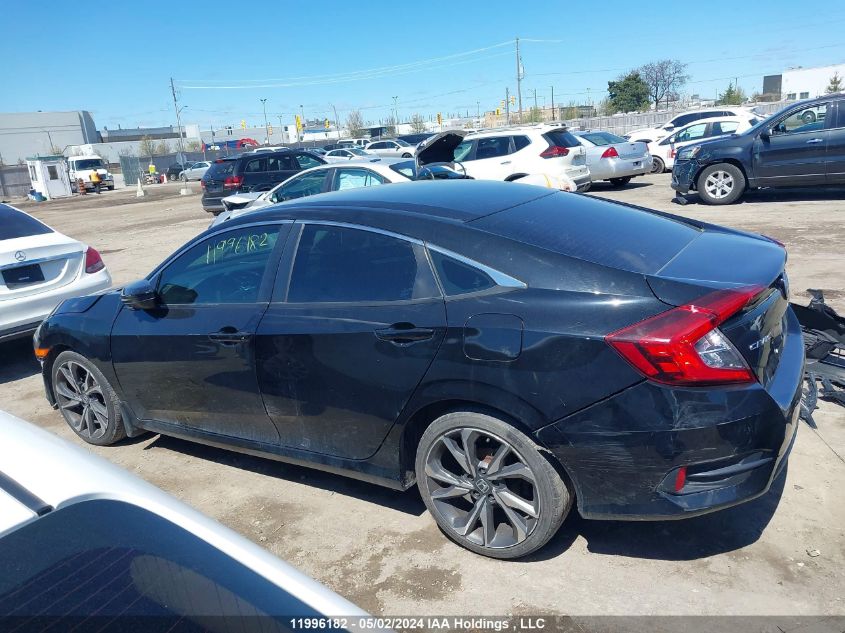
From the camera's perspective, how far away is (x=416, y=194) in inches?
151

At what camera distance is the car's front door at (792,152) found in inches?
461

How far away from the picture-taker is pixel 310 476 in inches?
166

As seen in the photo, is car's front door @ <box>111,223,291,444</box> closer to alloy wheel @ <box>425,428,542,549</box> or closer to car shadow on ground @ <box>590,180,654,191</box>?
alloy wheel @ <box>425,428,542,549</box>

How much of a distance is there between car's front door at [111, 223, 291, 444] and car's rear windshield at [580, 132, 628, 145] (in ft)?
47.6

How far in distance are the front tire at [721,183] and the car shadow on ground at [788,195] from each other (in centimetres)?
23

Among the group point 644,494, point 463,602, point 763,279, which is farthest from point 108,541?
point 763,279

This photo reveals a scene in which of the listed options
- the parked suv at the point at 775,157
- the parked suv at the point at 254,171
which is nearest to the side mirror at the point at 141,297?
the parked suv at the point at 775,157

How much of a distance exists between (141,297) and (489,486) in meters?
2.41

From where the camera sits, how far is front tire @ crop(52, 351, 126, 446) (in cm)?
462

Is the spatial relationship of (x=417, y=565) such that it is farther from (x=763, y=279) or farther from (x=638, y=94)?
(x=638, y=94)

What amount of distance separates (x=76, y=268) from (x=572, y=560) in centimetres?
583

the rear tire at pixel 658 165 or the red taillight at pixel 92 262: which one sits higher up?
the red taillight at pixel 92 262

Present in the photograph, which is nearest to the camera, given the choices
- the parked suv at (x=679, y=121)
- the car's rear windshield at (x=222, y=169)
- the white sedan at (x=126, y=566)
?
the white sedan at (x=126, y=566)

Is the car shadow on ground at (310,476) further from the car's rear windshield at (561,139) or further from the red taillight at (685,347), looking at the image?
the car's rear windshield at (561,139)
